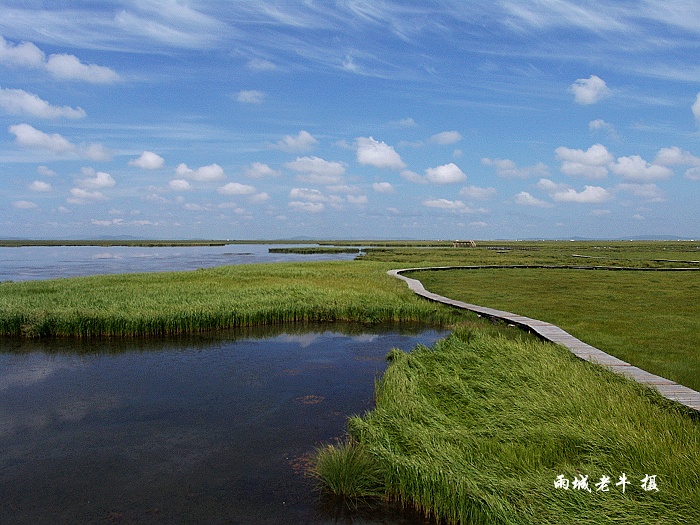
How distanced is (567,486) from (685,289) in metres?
28.2

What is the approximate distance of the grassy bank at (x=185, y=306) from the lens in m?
18.8

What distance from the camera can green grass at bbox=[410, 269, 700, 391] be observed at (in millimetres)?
12820

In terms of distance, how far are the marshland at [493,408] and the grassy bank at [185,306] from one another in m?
0.08

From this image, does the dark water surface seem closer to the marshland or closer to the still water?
the marshland

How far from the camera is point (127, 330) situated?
61.1 ft

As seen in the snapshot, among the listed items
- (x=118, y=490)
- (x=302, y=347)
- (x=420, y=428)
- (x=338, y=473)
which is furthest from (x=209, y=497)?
(x=302, y=347)

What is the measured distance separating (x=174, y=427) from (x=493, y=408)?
6.27 meters

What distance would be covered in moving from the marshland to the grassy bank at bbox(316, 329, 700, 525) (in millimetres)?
21

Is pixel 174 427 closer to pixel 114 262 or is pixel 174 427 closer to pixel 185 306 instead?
pixel 185 306

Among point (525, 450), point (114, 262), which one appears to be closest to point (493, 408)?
point (525, 450)

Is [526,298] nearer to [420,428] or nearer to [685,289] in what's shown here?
[685,289]

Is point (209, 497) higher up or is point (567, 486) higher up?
point (567, 486)

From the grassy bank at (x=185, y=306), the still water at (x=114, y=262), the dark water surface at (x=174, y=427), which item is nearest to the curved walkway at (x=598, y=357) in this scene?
the grassy bank at (x=185, y=306)

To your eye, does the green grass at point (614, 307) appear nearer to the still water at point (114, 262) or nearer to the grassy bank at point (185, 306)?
the grassy bank at point (185, 306)
